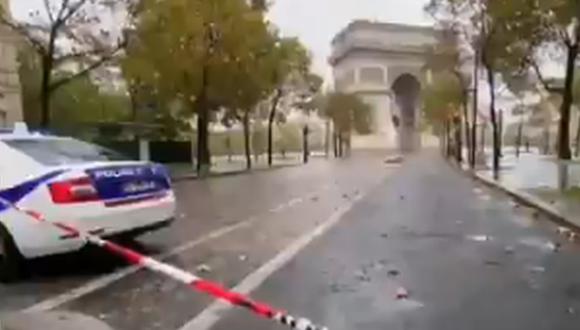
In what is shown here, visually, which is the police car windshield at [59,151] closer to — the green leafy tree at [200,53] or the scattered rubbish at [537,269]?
the scattered rubbish at [537,269]

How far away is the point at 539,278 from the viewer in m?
11.0

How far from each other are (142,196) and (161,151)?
41945mm

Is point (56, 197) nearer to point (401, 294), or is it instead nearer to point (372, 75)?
point (401, 294)

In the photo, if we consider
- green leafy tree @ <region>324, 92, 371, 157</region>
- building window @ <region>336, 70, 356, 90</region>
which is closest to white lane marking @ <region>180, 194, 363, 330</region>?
green leafy tree @ <region>324, 92, 371, 157</region>

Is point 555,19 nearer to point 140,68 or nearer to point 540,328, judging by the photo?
point 140,68

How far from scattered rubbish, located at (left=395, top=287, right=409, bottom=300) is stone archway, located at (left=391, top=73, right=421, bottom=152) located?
116 meters

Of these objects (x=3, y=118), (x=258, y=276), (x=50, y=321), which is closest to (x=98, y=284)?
(x=258, y=276)

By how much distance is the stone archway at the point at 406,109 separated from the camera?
127062mm

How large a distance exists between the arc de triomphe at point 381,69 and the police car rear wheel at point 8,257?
10723 centimetres

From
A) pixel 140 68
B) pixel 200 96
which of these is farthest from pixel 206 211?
pixel 200 96

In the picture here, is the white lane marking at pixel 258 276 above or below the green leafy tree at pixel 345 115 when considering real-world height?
below

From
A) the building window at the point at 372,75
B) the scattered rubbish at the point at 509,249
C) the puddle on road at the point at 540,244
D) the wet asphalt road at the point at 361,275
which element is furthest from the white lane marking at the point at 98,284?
the building window at the point at 372,75

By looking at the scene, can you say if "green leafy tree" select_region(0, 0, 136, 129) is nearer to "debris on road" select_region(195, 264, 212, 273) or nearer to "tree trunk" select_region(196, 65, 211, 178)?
"tree trunk" select_region(196, 65, 211, 178)

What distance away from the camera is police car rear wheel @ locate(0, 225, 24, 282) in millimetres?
11016
